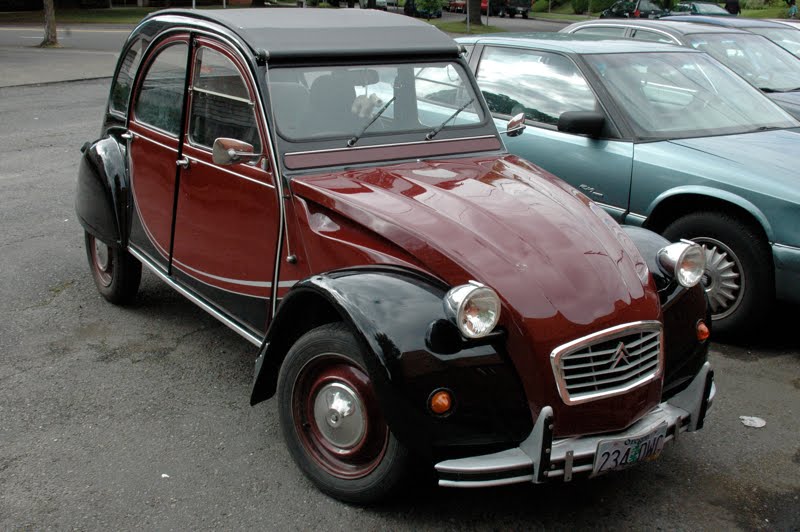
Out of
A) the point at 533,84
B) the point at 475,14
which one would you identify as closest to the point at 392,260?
the point at 533,84

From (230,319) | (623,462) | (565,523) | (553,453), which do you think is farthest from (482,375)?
(230,319)

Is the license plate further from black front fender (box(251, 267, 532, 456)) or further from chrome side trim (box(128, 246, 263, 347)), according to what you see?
chrome side trim (box(128, 246, 263, 347))

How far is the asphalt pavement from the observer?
351cm

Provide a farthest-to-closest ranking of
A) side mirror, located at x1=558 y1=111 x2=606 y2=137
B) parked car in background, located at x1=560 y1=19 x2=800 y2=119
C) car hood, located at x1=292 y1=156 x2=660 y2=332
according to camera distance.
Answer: parked car in background, located at x1=560 y1=19 x2=800 y2=119
side mirror, located at x1=558 y1=111 x2=606 y2=137
car hood, located at x1=292 y1=156 x2=660 y2=332


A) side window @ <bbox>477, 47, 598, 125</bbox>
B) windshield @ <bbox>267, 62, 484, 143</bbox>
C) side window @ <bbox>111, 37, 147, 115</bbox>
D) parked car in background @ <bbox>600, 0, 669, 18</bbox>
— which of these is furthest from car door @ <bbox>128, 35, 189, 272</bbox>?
parked car in background @ <bbox>600, 0, 669, 18</bbox>

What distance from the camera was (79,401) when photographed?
176 inches

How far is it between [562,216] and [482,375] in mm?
1010

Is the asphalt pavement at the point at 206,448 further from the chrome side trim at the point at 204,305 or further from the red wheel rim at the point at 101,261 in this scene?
the chrome side trim at the point at 204,305

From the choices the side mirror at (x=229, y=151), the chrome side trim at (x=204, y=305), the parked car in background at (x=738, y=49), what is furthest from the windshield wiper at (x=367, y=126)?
the parked car in background at (x=738, y=49)

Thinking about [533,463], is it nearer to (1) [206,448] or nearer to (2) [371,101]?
(1) [206,448]

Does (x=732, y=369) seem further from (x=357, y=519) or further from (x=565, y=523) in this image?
(x=357, y=519)

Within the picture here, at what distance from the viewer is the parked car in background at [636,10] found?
3744 centimetres

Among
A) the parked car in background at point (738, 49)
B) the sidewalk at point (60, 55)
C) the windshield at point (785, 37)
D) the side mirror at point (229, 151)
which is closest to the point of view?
the side mirror at point (229, 151)

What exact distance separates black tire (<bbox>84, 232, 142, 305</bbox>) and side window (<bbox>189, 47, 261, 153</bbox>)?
1304 millimetres
